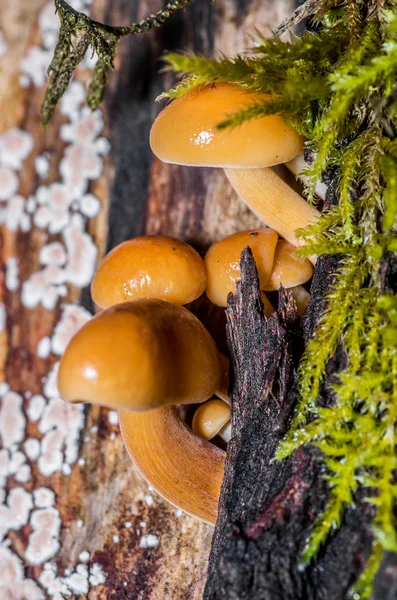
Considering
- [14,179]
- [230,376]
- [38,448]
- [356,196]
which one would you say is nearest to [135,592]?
[38,448]

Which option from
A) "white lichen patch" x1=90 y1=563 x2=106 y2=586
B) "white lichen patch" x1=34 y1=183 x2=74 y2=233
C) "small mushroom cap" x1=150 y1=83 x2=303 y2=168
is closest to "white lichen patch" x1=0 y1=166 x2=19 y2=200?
"white lichen patch" x1=34 y1=183 x2=74 y2=233

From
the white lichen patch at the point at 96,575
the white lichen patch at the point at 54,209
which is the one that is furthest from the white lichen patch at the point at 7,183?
the white lichen patch at the point at 96,575

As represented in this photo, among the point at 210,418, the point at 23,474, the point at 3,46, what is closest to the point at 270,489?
the point at 210,418

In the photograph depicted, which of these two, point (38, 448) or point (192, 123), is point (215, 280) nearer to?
point (192, 123)

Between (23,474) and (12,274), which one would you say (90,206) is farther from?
(23,474)

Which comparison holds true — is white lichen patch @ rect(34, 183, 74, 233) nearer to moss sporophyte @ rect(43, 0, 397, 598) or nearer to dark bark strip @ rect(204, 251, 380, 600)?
moss sporophyte @ rect(43, 0, 397, 598)

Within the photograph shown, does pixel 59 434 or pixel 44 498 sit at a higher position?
pixel 59 434
